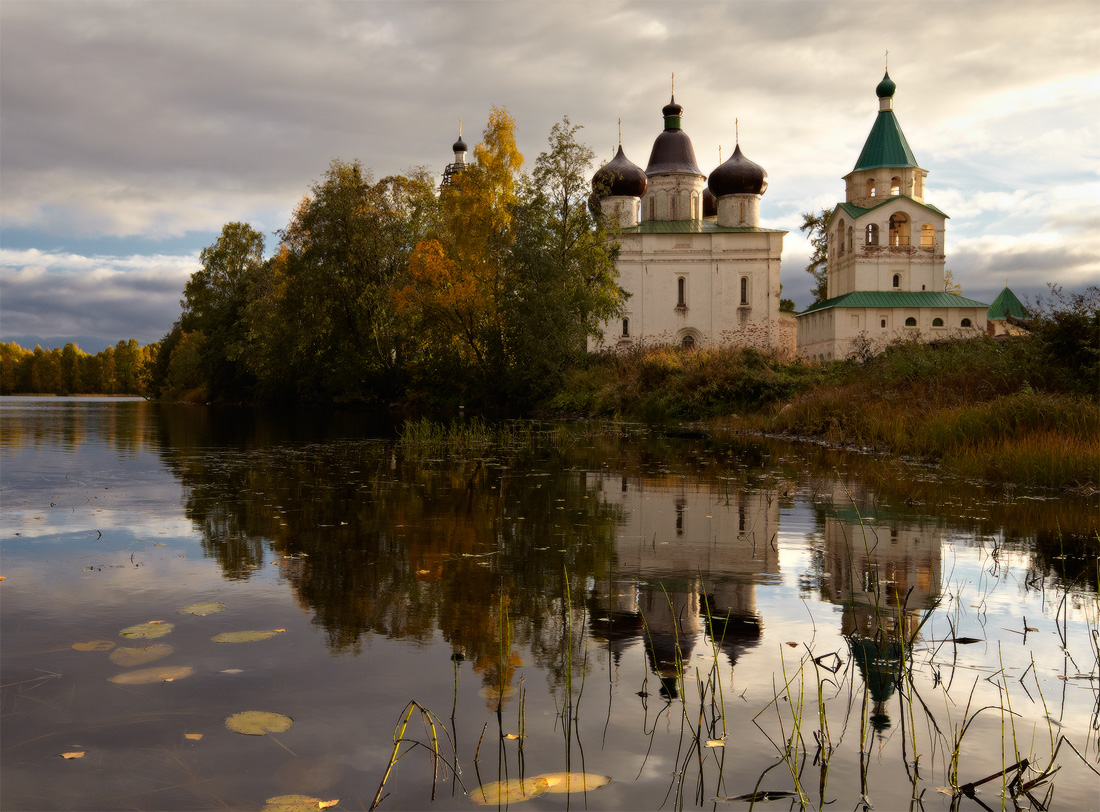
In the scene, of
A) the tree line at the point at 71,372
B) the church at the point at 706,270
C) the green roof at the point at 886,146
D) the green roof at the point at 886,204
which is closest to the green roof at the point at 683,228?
the church at the point at 706,270

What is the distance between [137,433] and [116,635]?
20272 millimetres

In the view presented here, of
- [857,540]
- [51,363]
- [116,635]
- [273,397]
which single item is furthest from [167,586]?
[51,363]

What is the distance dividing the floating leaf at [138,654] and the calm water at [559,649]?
0.05 metres

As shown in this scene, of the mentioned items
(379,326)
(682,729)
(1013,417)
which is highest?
(379,326)

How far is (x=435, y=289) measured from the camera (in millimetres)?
36406

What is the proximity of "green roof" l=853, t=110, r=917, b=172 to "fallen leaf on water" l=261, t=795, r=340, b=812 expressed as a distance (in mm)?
59445

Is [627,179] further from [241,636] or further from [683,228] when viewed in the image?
[241,636]

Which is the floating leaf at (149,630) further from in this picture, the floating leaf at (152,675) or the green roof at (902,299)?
the green roof at (902,299)

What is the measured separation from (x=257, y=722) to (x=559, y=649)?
154 cm

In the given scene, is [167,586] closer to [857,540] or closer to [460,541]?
[460,541]

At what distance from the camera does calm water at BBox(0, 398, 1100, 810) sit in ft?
10.3

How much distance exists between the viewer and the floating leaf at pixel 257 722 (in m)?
3.42

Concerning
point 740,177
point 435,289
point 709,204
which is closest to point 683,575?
point 435,289

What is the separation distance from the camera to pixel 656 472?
42.2 feet
